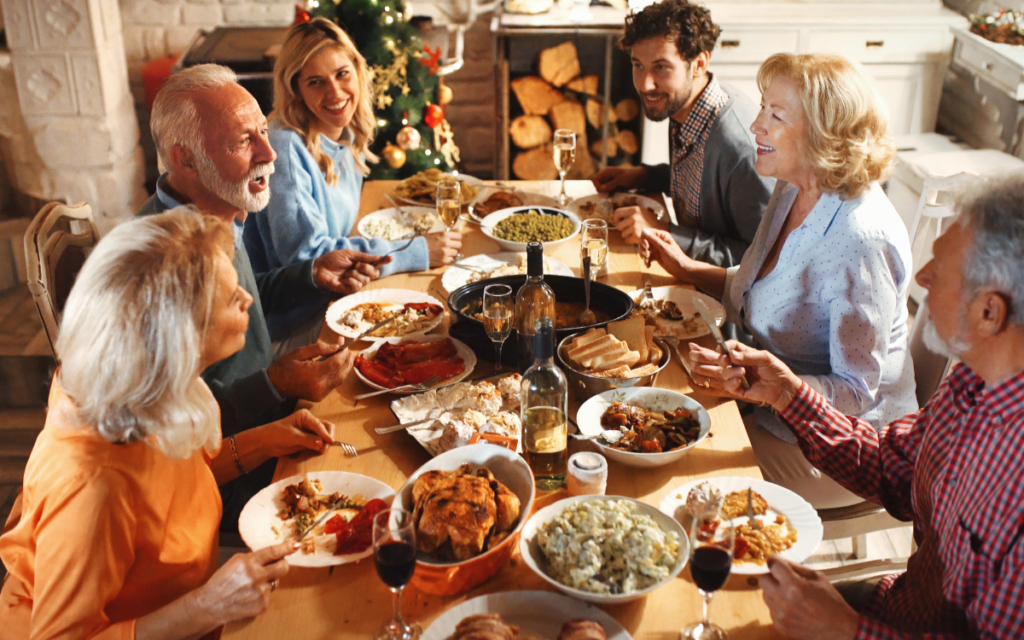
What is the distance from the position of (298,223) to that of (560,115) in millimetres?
2637

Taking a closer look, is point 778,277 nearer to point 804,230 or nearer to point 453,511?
point 804,230

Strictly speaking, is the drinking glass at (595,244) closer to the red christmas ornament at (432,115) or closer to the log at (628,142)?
the red christmas ornament at (432,115)

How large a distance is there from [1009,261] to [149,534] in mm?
1388

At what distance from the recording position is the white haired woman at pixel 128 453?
1208 millimetres

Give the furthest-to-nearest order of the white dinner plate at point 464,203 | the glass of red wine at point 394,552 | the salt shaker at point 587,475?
the white dinner plate at point 464,203
the salt shaker at point 587,475
the glass of red wine at point 394,552

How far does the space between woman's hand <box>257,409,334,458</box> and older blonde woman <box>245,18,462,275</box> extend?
877 mm

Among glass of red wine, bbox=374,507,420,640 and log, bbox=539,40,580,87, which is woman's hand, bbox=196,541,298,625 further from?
log, bbox=539,40,580,87

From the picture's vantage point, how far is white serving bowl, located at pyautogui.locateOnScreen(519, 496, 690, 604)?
→ 3.97ft

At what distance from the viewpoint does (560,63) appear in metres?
4.76

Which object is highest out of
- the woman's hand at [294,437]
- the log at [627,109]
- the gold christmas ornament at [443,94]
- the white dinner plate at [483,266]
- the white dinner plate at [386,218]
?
the gold christmas ornament at [443,94]

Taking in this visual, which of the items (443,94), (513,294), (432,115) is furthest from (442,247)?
(443,94)

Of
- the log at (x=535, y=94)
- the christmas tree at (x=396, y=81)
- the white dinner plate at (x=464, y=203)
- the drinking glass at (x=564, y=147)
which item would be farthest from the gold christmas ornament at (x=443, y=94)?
the drinking glass at (x=564, y=147)

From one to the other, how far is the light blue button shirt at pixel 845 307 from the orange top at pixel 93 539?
1400mm

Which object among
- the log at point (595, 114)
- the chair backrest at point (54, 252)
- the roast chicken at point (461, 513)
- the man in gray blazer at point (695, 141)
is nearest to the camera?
the roast chicken at point (461, 513)
